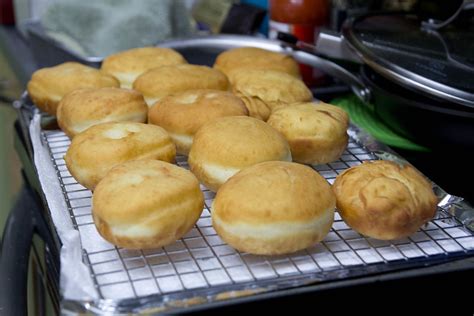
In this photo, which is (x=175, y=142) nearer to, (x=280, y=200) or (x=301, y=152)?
(x=301, y=152)

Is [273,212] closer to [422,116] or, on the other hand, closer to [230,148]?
[230,148]

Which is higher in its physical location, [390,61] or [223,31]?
[390,61]

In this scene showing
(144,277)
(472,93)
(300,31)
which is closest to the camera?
(144,277)

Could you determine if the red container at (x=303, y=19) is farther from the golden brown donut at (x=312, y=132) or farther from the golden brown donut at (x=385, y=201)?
the golden brown donut at (x=385, y=201)

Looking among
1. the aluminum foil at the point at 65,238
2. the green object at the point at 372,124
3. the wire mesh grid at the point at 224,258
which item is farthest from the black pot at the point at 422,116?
the aluminum foil at the point at 65,238

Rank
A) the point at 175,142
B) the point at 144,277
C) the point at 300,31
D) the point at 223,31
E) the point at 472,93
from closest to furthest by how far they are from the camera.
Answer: the point at 144,277, the point at 472,93, the point at 175,142, the point at 300,31, the point at 223,31

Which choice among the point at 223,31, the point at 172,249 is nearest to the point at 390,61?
the point at 172,249

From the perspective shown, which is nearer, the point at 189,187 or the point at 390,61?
the point at 189,187
